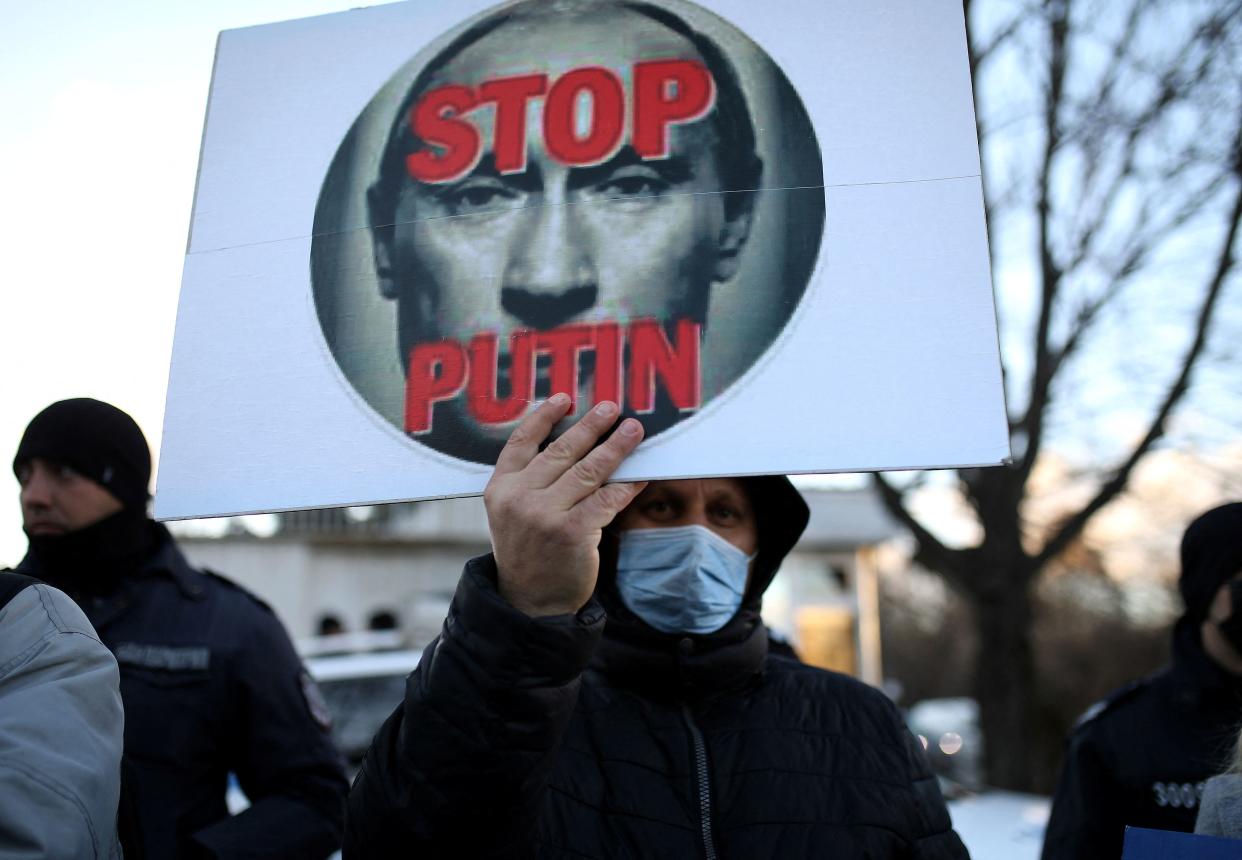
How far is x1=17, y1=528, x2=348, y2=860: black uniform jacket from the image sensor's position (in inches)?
91.1

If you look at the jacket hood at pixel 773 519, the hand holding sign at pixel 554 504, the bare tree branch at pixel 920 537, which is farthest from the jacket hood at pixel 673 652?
the bare tree branch at pixel 920 537

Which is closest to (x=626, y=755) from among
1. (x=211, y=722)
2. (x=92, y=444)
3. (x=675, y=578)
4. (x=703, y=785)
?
(x=703, y=785)


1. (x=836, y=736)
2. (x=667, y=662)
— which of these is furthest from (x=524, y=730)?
(x=836, y=736)

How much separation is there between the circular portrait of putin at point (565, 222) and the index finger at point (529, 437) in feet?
0.16

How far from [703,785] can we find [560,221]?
3.17 ft

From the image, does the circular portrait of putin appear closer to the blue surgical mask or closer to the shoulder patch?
the blue surgical mask

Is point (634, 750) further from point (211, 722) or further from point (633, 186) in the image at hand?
point (211, 722)

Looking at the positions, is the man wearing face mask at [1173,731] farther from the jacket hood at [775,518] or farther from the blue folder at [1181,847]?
the blue folder at [1181,847]

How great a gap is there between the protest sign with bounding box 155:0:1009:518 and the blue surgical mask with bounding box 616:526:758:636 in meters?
0.53

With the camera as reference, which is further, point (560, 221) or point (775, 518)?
point (775, 518)

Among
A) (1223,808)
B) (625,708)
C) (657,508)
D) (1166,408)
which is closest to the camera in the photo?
(1223,808)

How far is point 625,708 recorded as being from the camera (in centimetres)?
197

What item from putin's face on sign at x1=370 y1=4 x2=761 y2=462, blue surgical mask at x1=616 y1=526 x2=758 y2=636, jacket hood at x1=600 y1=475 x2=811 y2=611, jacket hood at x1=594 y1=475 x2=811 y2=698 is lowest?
jacket hood at x1=594 y1=475 x2=811 y2=698

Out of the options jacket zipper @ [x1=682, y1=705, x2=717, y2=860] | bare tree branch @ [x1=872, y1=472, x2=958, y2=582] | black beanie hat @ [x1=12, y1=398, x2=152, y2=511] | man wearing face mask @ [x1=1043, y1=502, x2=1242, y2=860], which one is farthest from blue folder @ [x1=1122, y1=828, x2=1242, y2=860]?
bare tree branch @ [x1=872, y1=472, x2=958, y2=582]
